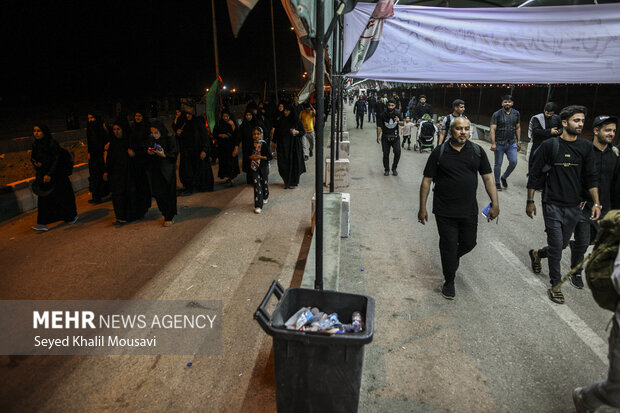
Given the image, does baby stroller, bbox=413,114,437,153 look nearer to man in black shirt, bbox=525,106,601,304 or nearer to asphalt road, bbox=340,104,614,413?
asphalt road, bbox=340,104,614,413

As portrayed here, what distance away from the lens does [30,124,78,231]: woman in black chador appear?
6.58m

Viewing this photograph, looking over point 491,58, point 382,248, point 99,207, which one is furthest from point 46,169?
point 491,58

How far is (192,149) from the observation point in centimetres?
892

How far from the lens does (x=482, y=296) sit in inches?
173

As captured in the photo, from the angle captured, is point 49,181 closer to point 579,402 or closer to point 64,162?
point 64,162

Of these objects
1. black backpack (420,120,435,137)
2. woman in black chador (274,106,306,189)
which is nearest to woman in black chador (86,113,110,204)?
woman in black chador (274,106,306,189)

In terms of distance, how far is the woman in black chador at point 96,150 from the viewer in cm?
802

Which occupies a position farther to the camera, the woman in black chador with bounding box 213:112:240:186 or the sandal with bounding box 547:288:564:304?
the woman in black chador with bounding box 213:112:240:186

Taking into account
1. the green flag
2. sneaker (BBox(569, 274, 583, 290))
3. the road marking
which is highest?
the green flag

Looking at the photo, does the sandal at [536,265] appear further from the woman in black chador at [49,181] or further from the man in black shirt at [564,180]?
the woman in black chador at [49,181]
